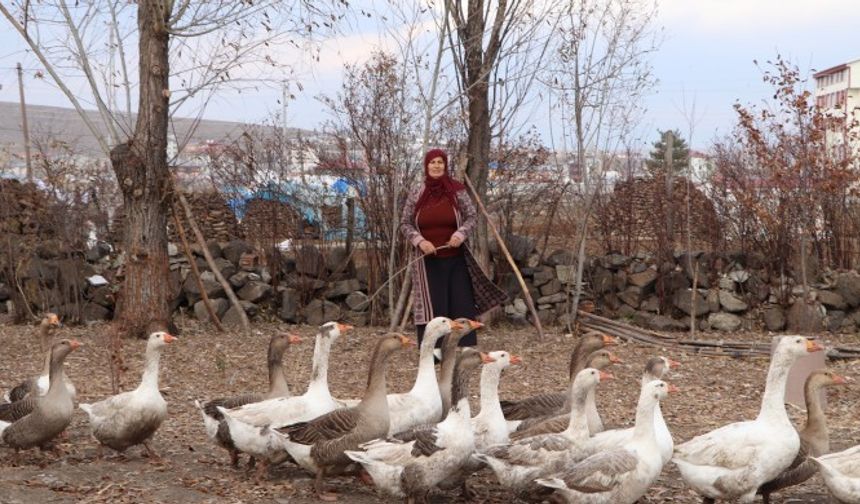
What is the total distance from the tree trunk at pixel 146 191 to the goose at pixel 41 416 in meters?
5.40

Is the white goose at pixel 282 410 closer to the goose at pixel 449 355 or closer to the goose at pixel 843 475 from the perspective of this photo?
the goose at pixel 449 355

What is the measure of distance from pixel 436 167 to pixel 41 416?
4.62 m

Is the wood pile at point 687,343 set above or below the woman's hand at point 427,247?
below

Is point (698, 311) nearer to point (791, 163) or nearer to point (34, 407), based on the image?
point (791, 163)

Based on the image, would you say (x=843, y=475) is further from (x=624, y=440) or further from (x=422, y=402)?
(x=422, y=402)

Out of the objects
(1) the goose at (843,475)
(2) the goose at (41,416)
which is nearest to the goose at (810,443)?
(1) the goose at (843,475)

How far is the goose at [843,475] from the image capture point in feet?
20.7

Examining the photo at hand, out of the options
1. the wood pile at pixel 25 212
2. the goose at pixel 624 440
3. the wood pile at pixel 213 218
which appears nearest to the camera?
the goose at pixel 624 440

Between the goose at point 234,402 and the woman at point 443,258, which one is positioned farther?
the woman at point 443,258

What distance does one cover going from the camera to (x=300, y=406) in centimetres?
747

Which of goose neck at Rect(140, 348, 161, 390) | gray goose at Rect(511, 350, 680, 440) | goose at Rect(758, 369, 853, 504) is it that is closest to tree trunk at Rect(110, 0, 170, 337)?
goose neck at Rect(140, 348, 161, 390)

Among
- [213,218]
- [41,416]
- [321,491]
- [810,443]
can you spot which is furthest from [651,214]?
[41,416]

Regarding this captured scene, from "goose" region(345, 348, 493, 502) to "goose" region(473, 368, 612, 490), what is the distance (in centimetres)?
17

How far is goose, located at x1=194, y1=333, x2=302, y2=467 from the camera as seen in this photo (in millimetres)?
7637
